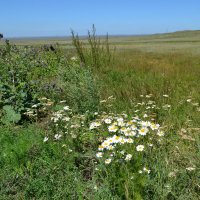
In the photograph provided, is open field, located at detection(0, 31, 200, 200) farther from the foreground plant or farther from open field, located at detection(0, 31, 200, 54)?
open field, located at detection(0, 31, 200, 54)

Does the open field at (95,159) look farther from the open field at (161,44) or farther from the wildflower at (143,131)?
the open field at (161,44)

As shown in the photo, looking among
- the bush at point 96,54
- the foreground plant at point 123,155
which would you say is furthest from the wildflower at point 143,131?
the bush at point 96,54

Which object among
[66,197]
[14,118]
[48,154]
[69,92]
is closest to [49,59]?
[69,92]

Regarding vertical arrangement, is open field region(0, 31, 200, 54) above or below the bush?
below

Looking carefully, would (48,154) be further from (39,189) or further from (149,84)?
(149,84)

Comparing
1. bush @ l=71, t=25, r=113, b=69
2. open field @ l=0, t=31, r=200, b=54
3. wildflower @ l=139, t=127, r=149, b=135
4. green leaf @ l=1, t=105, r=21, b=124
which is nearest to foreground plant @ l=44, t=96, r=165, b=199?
wildflower @ l=139, t=127, r=149, b=135

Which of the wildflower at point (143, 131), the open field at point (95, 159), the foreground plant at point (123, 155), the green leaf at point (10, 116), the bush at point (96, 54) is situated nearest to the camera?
the foreground plant at point (123, 155)

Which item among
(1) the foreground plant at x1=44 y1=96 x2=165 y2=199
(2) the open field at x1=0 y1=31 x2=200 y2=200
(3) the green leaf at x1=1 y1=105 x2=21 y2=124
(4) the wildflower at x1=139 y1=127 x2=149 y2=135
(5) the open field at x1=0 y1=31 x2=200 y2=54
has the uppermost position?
(4) the wildflower at x1=139 y1=127 x2=149 y2=135

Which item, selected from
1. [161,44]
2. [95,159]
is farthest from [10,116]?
[161,44]

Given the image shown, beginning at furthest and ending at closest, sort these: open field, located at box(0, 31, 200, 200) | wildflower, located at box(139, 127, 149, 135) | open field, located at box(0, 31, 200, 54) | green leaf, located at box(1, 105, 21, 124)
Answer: open field, located at box(0, 31, 200, 54) < green leaf, located at box(1, 105, 21, 124) < wildflower, located at box(139, 127, 149, 135) < open field, located at box(0, 31, 200, 200)

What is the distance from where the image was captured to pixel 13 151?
4.68 meters

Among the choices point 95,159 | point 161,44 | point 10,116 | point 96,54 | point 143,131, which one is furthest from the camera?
point 161,44

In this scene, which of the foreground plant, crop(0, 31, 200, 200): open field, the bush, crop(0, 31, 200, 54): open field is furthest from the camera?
crop(0, 31, 200, 54): open field

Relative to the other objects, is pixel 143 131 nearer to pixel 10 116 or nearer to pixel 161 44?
pixel 10 116
